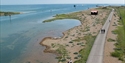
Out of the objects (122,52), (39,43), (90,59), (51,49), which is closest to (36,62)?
(51,49)

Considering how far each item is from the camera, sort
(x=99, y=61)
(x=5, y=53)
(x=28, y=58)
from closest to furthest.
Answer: (x=99, y=61), (x=28, y=58), (x=5, y=53)

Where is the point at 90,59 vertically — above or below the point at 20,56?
above

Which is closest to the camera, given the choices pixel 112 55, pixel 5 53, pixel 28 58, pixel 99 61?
pixel 99 61

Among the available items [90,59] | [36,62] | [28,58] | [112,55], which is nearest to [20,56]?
[28,58]

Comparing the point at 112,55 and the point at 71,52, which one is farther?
the point at 71,52

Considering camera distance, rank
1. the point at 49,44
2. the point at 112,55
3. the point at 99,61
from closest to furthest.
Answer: the point at 99,61 < the point at 112,55 < the point at 49,44

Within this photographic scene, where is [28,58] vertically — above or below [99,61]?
below

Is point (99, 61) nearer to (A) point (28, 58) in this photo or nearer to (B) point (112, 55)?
(B) point (112, 55)

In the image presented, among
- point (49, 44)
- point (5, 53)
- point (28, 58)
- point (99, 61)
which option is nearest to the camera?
point (99, 61)

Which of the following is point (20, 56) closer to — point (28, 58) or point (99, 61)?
point (28, 58)
